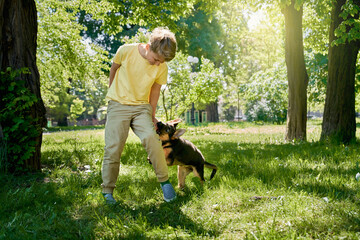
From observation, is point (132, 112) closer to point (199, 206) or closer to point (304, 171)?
point (199, 206)

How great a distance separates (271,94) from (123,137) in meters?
21.4

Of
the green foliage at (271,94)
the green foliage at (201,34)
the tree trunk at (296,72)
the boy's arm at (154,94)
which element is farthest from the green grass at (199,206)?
the green foliage at (201,34)

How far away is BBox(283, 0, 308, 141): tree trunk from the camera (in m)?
8.10

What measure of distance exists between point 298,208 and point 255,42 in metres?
35.2

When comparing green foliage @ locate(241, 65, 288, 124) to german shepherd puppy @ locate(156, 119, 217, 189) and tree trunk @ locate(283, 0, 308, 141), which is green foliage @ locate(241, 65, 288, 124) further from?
german shepherd puppy @ locate(156, 119, 217, 189)

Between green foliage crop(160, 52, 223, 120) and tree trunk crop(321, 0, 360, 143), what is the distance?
5.03 metres

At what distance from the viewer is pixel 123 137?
129 inches

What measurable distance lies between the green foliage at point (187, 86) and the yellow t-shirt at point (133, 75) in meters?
8.24

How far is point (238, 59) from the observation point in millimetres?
33156

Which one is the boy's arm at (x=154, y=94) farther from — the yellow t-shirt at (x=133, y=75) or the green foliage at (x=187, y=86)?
the green foliage at (x=187, y=86)

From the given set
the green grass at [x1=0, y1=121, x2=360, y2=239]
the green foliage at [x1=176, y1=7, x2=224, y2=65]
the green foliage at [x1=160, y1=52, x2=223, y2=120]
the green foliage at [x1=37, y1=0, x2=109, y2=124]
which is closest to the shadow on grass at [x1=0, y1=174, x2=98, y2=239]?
the green grass at [x1=0, y1=121, x2=360, y2=239]

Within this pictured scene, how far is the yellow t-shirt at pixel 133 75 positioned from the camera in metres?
3.24

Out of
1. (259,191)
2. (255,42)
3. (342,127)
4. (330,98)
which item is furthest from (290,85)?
(255,42)

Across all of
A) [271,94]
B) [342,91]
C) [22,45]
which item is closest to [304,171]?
[342,91]
